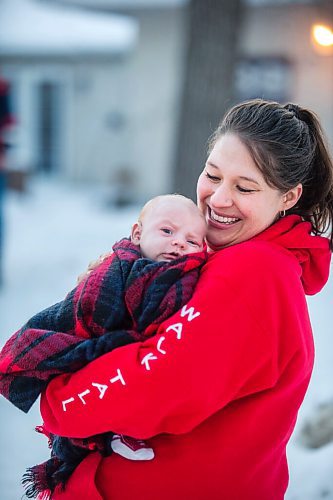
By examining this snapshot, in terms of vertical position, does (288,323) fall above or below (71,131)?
above

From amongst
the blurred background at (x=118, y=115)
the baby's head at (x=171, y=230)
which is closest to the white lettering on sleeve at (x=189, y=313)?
the baby's head at (x=171, y=230)

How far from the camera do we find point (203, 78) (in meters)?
6.08

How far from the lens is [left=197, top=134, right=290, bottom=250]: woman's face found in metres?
1.66

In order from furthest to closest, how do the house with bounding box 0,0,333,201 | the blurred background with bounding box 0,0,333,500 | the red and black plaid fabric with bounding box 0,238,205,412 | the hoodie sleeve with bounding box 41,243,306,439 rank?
the house with bounding box 0,0,333,201, the blurred background with bounding box 0,0,333,500, the red and black plaid fabric with bounding box 0,238,205,412, the hoodie sleeve with bounding box 41,243,306,439

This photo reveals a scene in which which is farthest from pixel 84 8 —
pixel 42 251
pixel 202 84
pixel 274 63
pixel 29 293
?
pixel 29 293

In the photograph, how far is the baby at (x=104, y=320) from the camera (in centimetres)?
154

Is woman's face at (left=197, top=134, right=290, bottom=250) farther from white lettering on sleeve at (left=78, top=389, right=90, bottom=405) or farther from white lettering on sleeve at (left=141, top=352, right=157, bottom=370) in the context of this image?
white lettering on sleeve at (left=78, top=389, right=90, bottom=405)

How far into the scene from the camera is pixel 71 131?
14.6 metres

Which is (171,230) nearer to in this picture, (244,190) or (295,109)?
(244,190)

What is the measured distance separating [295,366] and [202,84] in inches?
194

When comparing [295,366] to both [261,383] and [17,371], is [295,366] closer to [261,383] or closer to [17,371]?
[261,383]

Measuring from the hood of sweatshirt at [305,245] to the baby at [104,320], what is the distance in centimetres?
21

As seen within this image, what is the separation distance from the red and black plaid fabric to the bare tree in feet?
14.1

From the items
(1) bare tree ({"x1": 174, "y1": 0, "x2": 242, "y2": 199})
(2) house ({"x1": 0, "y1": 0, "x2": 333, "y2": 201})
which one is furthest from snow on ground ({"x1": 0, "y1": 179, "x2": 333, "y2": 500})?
(1) bare tree ({"x1": 174, "y1": 0, "x2": 242, "y2": 199})
